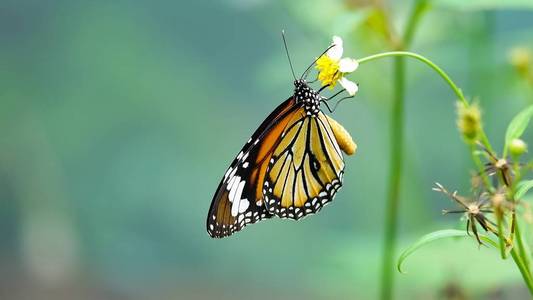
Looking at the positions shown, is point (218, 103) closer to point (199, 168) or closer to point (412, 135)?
point (199, 168)

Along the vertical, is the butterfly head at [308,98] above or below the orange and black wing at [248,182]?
above

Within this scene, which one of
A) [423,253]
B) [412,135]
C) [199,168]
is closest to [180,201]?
[199,168]

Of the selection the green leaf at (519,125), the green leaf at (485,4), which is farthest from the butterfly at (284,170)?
the green leaf at (519,125)

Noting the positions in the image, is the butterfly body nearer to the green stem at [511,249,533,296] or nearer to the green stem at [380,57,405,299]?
the green stem at [380,57,405,299]

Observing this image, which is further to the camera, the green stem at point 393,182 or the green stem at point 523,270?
the green stem at point 393,182

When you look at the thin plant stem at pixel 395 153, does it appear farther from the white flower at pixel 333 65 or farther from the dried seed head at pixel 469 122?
the dried seed head at pixel 469 122

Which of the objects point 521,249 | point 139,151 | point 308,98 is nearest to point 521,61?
point 308,98

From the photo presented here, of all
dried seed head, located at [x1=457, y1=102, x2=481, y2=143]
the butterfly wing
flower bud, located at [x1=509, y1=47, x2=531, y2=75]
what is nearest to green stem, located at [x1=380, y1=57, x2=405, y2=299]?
the butterfly wing
